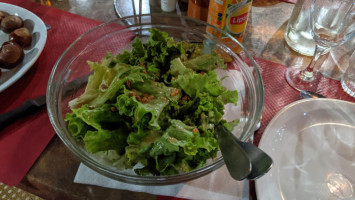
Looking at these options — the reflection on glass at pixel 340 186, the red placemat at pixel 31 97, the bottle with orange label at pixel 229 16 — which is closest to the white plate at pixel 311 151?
the reflection on glass at pixel 340 186

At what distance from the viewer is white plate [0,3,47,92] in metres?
0.76

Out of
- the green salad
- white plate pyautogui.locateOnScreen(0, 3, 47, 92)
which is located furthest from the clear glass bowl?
white plate pyautogui.locateOnScreen(0, 3, 47, 92)

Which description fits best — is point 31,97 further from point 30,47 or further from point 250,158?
point 250,158

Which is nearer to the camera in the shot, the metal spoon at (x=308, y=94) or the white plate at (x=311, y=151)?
the white plate at (x=311, y=151)

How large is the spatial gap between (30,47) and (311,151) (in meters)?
0.88

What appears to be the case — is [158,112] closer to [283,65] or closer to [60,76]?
[60,76]

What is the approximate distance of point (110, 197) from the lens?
59 cm

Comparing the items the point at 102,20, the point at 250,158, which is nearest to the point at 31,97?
the point at 102,20

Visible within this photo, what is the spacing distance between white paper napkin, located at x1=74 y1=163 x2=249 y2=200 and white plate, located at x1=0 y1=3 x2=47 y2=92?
359 millimetres

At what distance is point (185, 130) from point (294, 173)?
281 mm

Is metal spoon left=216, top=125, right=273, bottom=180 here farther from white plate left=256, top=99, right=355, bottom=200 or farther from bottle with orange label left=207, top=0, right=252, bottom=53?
bottle with orange label left=207, top=0, right=252, bottom=53

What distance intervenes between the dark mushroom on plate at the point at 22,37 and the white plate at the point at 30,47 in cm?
2

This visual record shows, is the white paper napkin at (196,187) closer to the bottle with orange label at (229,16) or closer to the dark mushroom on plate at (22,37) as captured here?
the bottle with orange label at (229,16)

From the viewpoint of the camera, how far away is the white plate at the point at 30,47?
0.76 m
